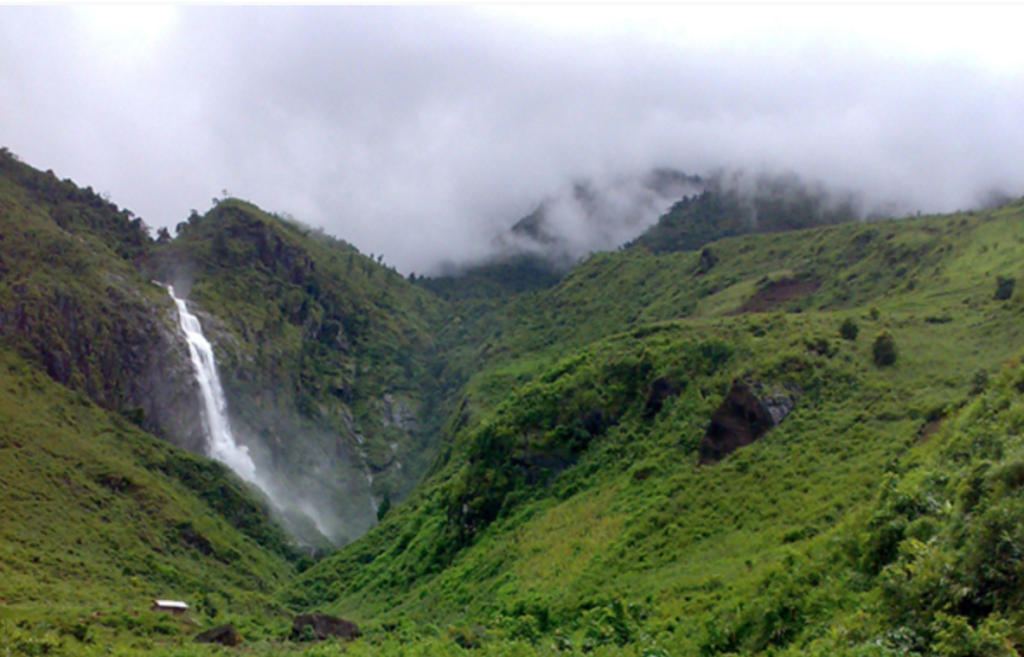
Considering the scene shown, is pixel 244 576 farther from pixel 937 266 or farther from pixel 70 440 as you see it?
pixel 937 266

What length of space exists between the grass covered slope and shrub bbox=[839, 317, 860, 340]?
43.1 metres

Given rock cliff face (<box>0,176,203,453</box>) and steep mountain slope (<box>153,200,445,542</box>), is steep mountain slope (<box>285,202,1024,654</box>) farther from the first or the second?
steep mountain slope (<box>153,200,445,542</box>)

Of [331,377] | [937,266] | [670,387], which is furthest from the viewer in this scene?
[331,377]

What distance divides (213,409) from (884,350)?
8530cm

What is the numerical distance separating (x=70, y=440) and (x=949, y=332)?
231 ft

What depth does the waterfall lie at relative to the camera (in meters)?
106

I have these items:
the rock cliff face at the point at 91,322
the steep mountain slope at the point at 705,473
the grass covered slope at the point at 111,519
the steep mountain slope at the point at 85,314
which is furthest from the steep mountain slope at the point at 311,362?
the steep mountain slope at the point at 705,473

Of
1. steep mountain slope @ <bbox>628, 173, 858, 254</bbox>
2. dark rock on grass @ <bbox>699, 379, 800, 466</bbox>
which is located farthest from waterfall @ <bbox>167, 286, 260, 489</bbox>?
steep mountain slope @ <bbox>628, 173, 858, 254</bbox>

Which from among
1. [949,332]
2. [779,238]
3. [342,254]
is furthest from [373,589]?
[342,254]

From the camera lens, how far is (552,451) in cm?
5794

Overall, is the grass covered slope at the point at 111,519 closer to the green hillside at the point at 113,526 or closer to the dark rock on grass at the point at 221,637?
the green hillside at the point at 113,526

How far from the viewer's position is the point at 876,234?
9006 centimetres

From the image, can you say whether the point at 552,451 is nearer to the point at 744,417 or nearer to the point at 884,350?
the point at 744,417

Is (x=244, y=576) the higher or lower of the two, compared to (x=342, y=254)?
lower
